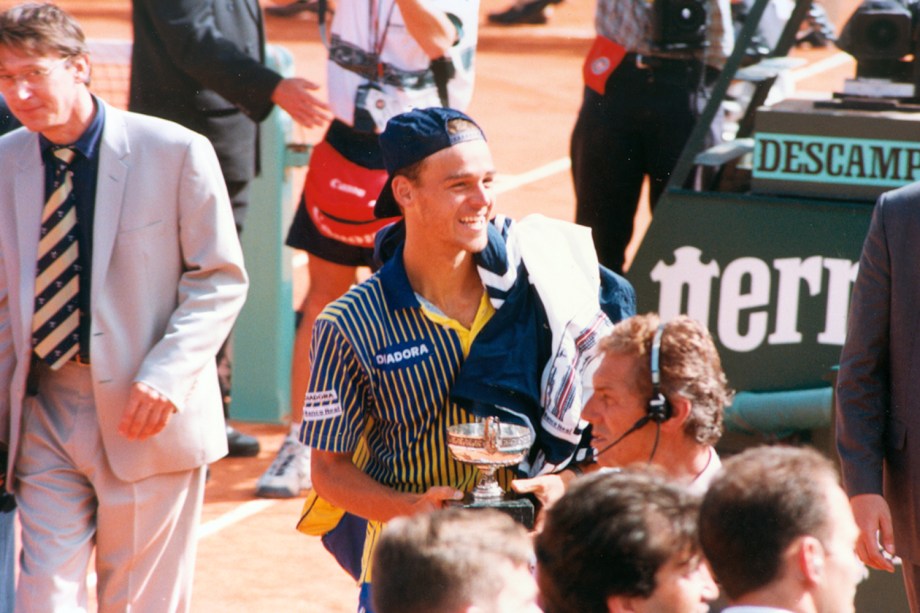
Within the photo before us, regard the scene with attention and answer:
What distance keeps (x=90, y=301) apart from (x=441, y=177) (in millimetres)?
1181

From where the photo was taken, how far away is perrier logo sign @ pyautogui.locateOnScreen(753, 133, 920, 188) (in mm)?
5773

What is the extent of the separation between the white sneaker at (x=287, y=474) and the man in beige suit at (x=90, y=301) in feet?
7.68

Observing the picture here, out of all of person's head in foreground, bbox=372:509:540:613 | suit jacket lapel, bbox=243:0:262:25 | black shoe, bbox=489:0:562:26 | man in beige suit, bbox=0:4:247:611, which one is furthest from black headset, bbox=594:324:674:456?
black shoe, bbox=489:0:562:26

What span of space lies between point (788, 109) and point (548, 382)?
2.49m

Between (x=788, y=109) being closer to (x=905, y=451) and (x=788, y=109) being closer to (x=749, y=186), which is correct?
(x=749, y=186)

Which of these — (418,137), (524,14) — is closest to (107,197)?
(418,137)

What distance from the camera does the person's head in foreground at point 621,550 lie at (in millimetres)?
2684

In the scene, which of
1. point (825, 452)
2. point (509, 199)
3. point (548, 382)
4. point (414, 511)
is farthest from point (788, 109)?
point (509, 199)

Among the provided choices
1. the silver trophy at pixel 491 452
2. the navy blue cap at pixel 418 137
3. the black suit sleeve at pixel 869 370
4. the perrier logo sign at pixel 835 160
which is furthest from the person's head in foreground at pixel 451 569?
the perrier logo sign at pixel 835 160

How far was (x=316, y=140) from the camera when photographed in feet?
48.9

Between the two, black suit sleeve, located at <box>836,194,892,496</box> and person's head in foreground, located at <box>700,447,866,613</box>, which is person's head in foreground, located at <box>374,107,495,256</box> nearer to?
black suit sleeve, located at <box>836,194,892,496</box>

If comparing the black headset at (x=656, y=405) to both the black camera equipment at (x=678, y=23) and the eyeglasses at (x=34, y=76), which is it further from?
the black camera equipment at (x=678, y=23)

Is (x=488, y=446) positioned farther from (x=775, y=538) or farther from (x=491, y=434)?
(x=775, y=538)

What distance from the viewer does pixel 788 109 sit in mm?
5887
